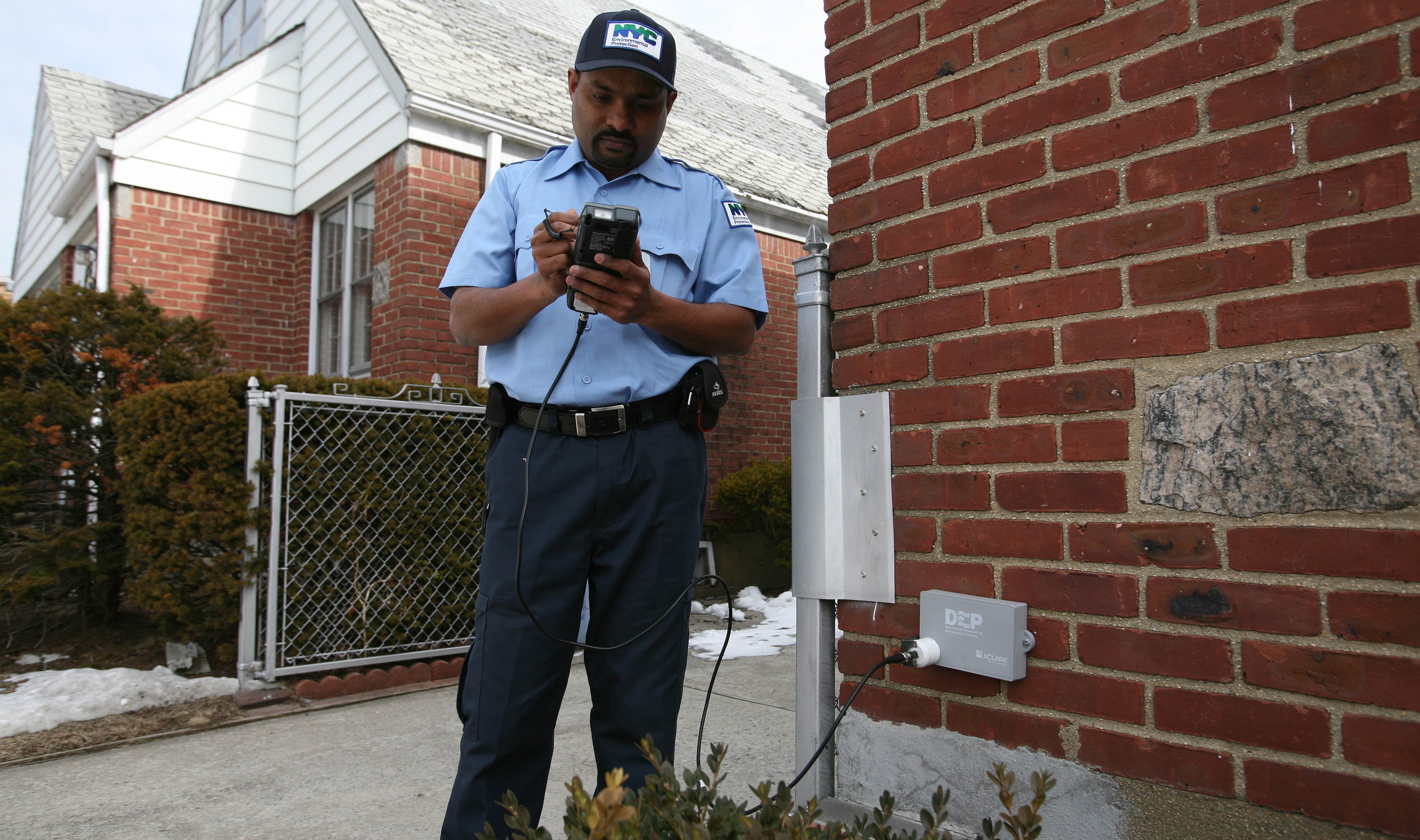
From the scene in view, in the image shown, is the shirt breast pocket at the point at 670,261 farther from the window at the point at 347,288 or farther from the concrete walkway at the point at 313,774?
the window at the point at 347,288

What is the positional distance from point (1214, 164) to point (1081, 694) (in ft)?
3.21

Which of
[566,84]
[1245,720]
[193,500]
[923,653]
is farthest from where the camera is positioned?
[566,84]

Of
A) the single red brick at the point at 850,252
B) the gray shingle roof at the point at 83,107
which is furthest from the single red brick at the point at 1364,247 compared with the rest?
the gray shingle roof at the point at 83,107

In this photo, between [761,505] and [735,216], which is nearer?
[735,216]

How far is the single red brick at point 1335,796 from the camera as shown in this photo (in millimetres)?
1227

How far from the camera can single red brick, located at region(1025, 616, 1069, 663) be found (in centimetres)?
158

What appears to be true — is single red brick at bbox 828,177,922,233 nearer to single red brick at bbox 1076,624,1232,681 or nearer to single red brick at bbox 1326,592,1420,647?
single red brick at bbox 1076,624,1232,681

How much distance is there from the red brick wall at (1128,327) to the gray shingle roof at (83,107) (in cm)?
880

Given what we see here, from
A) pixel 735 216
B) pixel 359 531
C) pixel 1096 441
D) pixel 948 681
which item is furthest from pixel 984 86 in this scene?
pixel 359 531

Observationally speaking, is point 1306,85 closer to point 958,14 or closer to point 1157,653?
point 958,14

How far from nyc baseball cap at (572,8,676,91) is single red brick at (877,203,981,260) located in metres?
0.61

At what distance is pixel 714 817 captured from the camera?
106 cm

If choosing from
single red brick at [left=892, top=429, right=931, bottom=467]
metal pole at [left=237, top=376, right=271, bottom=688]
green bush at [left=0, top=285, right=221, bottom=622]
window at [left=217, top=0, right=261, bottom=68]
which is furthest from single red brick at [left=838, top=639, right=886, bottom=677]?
window at [left=217, top=0, right=261, bottom=68]

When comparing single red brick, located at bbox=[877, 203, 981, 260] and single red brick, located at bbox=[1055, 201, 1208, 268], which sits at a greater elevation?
single red brick, located at bbox=[877, 203, 981, 260]
